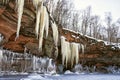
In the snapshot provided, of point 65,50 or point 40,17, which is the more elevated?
point 40,17

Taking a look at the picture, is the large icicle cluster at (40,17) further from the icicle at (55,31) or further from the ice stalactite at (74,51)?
the ice stalactite at (74,51)

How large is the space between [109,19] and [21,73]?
35.5 m

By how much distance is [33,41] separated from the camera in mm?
17156

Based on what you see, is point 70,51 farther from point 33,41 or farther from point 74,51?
point 33,41

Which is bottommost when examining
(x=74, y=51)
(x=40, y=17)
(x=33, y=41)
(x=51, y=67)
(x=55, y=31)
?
(x=51, y=67)

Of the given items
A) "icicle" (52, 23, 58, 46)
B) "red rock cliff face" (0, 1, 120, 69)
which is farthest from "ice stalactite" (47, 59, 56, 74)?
"icicle" (52, 23, 58, 46)

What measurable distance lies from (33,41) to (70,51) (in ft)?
13.9

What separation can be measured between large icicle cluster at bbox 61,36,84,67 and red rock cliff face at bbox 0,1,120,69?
381 mm

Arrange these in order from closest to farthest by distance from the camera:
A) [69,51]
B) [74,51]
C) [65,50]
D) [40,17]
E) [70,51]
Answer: [40,17], [65,50], [69,51], [70,51], [74,51]

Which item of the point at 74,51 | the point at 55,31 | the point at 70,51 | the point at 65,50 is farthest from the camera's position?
the point at 74,51

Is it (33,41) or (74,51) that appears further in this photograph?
(74,51)

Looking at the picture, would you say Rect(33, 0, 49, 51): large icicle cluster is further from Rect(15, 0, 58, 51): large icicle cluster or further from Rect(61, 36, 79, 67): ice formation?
Rect(61, 36, 79, 67): ice formation

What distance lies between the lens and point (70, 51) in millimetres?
20156

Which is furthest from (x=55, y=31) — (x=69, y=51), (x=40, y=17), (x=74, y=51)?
(x=74, y=51)
